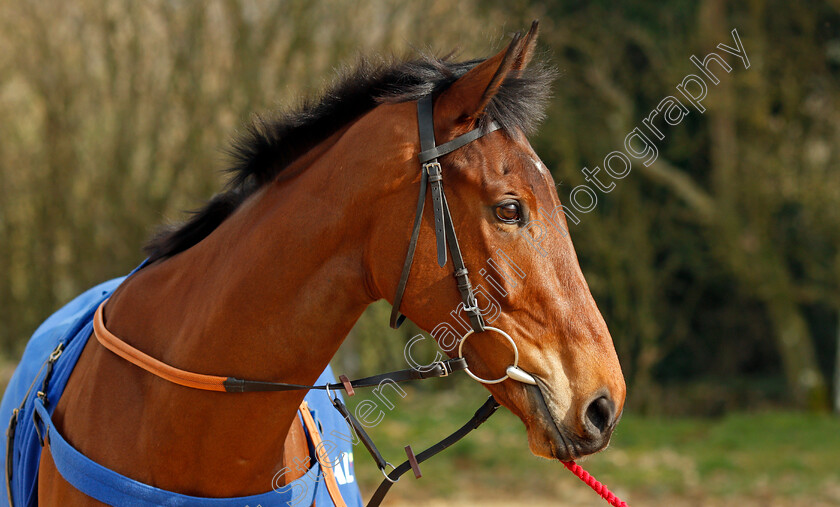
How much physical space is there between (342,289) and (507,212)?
435 millimetres

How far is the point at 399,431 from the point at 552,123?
4.18 metres

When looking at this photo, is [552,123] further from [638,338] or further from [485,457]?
[485,457]

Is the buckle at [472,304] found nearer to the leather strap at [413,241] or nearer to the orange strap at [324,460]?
the leather strap at [413,241]

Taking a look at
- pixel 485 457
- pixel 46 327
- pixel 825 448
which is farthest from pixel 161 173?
pixel 825 448

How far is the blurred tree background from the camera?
762 centimetres

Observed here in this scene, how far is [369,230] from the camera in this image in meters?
1.74

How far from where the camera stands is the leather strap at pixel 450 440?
1824 millimetres

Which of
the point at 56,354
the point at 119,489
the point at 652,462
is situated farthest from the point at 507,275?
the point at 652,462

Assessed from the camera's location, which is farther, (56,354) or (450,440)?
(56,354)

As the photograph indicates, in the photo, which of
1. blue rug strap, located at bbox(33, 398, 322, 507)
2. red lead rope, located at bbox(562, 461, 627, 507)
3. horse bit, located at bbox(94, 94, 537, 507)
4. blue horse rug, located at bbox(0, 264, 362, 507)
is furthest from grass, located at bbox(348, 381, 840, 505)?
horse bit, located at bbox(94, 94, 537, 507)

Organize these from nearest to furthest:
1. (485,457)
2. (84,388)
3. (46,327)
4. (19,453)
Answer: (84,388) → (19,453) → (46,327) → (485,457)

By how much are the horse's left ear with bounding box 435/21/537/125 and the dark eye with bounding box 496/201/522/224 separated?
232 mm

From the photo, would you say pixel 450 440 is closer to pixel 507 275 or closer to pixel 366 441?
pixel 366 441

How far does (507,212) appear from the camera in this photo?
1.67 m
